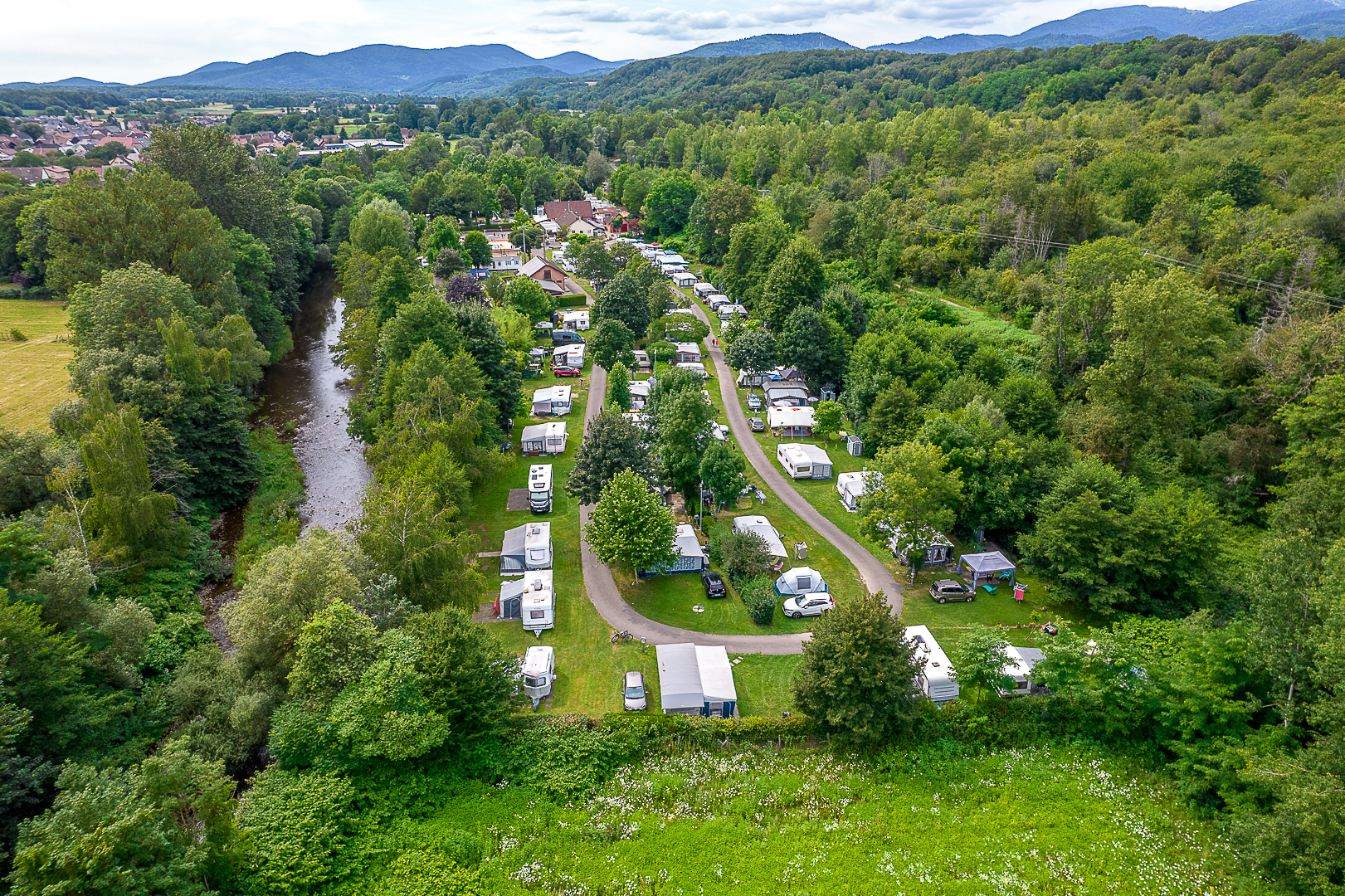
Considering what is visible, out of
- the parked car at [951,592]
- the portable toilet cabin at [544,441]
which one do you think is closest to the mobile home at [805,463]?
the parked car at [951,592]

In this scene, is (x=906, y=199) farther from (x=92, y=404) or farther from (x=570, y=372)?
(x=92, y=404)

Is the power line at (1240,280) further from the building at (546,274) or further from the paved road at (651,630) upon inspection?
the building at (546,274)

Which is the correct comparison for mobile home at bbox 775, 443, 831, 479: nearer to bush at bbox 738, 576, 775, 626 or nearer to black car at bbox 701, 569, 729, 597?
black car at bbox 701, 569, 729, 597

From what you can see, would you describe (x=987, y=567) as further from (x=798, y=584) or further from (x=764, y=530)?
(x=764, y=530)

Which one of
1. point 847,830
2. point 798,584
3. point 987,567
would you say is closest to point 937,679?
point 847,830

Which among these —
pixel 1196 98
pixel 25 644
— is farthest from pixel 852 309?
pixel 1196 98

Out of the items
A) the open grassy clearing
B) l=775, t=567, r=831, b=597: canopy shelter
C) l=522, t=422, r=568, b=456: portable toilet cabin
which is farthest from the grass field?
l=775, t=567, r=831, b=597: canopy shelter
